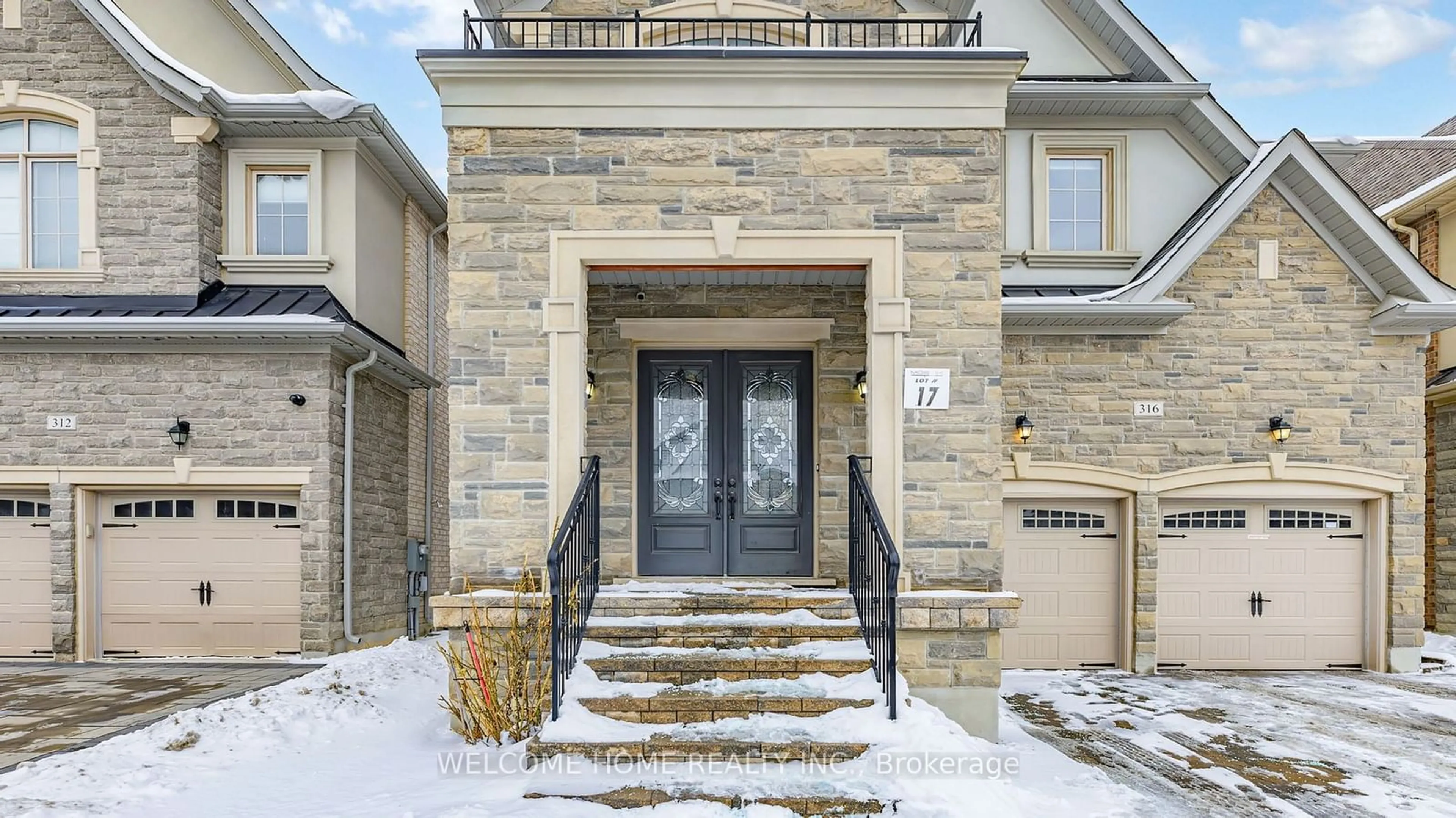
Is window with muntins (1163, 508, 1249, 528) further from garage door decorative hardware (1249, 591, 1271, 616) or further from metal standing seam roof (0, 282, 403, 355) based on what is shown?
metal standing seam roof (0, 282, 403, 355)

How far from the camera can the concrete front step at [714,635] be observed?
17.9ft

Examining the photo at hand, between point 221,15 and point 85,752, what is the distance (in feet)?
29.2

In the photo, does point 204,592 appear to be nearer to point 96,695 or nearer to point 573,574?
point 96,695

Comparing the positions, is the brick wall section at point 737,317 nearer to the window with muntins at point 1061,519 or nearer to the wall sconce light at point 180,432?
the window with muntins at point 1061,519

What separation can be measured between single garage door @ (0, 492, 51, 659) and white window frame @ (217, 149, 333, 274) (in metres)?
3.16

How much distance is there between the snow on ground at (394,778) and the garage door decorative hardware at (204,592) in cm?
352

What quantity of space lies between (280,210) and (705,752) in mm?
7892

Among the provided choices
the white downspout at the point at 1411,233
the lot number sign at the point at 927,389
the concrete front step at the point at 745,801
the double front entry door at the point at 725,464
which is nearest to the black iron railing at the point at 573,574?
the concrete front step at the point at 745,801

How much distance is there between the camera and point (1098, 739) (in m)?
5.92

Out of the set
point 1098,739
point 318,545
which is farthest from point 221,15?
point 1098,739

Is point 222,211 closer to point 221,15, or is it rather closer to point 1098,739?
point 221,15

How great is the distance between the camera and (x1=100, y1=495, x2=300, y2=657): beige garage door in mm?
8734

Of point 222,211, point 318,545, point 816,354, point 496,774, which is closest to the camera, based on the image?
point 496,774

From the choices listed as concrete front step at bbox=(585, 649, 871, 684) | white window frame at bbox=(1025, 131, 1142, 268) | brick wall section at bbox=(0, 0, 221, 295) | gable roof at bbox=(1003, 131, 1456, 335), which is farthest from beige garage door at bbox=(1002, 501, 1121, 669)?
brick wall section at bbox=(0, 0, 221, 295)
